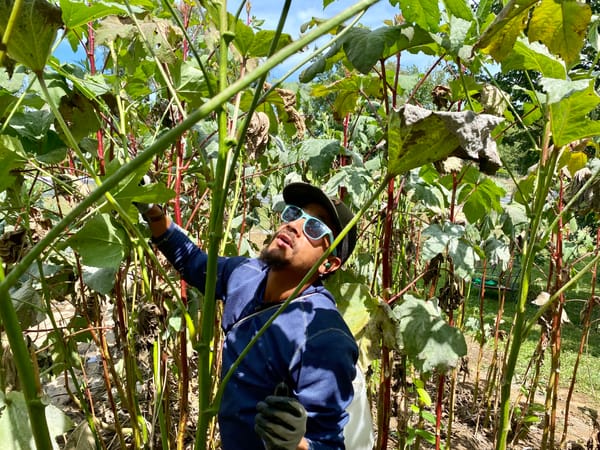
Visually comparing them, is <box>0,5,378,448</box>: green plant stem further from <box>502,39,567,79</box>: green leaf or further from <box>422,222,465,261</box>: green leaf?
<box>422,222,465,261</box>: green leaf

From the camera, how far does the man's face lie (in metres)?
1.56

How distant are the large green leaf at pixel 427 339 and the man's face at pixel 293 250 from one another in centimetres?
32

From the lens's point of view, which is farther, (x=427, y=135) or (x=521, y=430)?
(x=521, y=430)

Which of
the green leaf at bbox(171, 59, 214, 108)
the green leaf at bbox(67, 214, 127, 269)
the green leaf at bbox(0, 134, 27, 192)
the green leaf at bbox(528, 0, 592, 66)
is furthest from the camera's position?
the green leaf at bbox(171, 59, 214, 108)

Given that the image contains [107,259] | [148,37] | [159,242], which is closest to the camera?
A: [107,259]

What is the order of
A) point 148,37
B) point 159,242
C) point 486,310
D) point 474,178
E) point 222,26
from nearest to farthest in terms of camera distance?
point 222,26
point 148,37
point 159,242
point 474,178
point 486,310

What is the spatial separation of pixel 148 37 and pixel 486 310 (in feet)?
23.6

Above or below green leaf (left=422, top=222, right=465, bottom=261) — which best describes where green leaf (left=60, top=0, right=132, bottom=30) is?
above

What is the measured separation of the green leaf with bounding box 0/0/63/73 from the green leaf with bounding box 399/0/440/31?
0.75 meters

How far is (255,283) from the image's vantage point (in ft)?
5.39

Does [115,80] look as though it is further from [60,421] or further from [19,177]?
[60,421]

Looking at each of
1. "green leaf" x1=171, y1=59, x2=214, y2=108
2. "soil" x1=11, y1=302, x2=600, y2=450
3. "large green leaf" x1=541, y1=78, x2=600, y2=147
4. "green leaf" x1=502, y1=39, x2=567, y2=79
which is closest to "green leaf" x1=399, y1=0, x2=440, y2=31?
"green leaf" x1=502, y1=39, x2=567, y2=79

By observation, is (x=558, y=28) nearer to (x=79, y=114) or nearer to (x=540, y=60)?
(x=540, y=60)

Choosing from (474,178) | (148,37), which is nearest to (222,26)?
(148,37)
